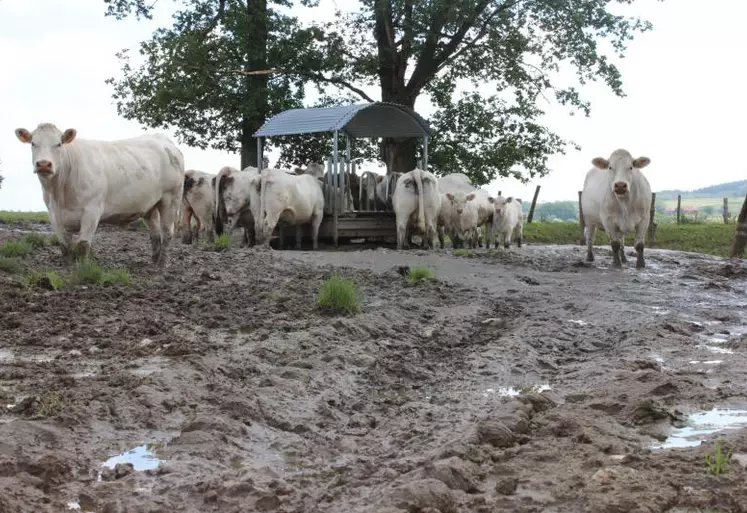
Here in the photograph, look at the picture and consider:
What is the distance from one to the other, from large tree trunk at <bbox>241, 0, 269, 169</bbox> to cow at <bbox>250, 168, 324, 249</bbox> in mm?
6445

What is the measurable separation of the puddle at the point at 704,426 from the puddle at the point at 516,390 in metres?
1.07

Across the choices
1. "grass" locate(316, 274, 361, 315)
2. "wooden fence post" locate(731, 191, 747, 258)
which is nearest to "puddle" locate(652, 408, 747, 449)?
"grass" locate(316, 274, 361, 315)

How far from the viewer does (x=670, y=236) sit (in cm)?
2847

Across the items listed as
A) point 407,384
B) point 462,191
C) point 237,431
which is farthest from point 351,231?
point 237,431

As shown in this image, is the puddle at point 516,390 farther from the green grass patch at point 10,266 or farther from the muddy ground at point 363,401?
the green grass patch at point 10,266

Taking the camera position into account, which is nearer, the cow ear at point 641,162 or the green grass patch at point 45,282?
the green grass patch at point 45,282

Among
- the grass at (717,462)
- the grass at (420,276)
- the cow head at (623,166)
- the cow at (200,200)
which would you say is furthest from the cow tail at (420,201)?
the grass at (717,462)

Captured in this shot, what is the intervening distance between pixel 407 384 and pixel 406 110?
57.8 feet

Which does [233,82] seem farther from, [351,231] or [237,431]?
[237,431]

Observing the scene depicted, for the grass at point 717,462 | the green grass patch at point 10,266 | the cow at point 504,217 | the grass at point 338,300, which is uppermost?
the cow at point 504,217

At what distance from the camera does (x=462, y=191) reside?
75.2ft

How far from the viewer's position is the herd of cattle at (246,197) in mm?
10867

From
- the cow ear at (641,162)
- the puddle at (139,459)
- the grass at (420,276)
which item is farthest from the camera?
the cow ear at (641,162)

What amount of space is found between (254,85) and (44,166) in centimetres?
1707
